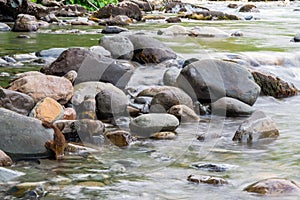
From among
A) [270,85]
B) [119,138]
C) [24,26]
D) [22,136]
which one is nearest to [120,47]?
[270,85]

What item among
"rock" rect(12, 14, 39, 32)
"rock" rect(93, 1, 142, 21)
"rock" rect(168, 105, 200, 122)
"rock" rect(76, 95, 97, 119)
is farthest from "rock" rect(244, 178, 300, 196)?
"rock" rect(93, 1, 142, 21)

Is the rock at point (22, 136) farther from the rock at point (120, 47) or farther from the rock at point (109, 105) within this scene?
the rock at point (120, 47)

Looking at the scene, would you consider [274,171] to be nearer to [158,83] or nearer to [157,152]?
[157,152]

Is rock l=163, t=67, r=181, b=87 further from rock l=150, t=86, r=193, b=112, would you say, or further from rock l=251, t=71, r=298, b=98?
rock l=251, t=71, r=298, b=98

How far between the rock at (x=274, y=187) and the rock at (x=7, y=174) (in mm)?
1236

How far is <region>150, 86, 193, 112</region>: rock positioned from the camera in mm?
4757

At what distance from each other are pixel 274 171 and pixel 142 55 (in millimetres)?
4105

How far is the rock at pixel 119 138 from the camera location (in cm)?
385

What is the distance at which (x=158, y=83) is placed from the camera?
19.5 feet

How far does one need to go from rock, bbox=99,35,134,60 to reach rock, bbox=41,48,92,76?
3.86 feet

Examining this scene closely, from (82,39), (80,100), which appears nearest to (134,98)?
(80,100)

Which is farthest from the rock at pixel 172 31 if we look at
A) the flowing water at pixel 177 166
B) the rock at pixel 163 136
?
the rock at pixel 163 136

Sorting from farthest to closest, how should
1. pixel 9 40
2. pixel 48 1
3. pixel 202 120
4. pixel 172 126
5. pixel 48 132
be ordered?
pixel 48 1, pixel 9 40, pixel 202 120, pixel 172 126, pixel 48 132

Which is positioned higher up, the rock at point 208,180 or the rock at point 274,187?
the rock at point 274,187
